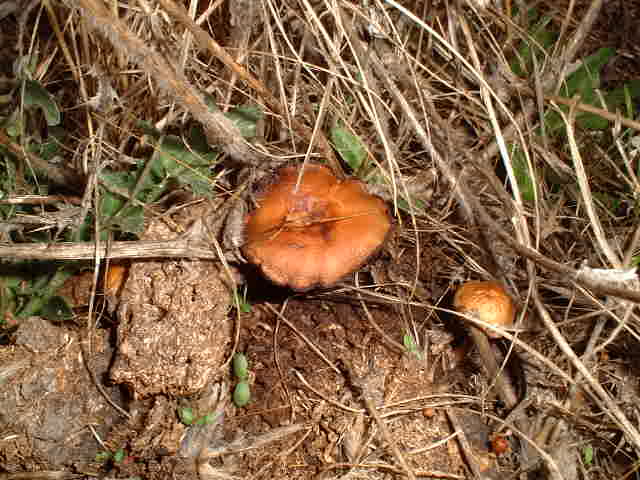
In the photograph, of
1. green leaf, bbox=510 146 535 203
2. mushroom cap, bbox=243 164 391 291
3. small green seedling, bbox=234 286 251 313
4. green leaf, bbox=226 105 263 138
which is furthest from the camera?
green leaf, bbox=510 146 535 203

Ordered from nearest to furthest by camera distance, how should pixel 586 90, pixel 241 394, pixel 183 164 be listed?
1. pixel 183 164
2. pixel 241 394
3. pixel 586 90

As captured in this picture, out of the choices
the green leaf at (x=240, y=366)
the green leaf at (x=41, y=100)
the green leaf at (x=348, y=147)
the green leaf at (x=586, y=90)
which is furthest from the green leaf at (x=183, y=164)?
the green leaf at (x=586, y=90)

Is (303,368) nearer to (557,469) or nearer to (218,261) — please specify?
(218,261)

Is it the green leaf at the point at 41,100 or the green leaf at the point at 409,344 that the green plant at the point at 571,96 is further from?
the green leaf at the point at 41,100

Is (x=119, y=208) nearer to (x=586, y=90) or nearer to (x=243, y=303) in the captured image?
(x=243, y=303)

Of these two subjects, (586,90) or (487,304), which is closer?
(487,304)

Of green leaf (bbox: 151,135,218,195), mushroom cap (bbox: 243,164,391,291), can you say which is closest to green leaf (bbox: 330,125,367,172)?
mushroom cap (bbox: 243,164,391,291)

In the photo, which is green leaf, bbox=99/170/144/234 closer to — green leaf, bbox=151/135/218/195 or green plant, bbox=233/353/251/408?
green leaf, bbox=151/135/218/195

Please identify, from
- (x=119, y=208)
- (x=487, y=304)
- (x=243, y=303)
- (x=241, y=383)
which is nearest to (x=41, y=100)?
(x=119, y=208)
